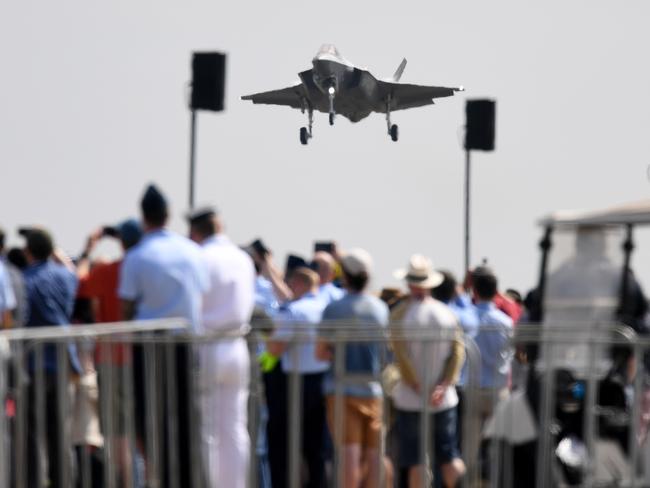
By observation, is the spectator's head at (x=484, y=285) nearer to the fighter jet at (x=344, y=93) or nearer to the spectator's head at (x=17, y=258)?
the spectator's head at (x=17, y=258)

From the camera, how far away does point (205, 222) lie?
10156mm

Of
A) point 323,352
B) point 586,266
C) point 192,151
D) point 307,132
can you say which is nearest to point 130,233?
point 323,352

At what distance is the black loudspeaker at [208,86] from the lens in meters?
17.0

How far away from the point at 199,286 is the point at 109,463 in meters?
1.36

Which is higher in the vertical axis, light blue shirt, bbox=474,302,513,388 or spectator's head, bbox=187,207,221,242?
spectator's head, bbox=187,207,221,242

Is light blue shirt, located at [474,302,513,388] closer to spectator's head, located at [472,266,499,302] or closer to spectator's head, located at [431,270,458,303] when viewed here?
spectator's head, located at [431,270,458,303]

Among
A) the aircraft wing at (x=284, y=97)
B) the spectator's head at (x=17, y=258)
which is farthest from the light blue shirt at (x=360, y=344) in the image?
the aircraft wing at (x=284, y=97)

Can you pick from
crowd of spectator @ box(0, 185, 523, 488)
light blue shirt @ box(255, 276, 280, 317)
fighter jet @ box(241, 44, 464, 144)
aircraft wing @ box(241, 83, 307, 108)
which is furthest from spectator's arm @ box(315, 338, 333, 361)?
aircraft wing @ box(241, 83, 307, 108)

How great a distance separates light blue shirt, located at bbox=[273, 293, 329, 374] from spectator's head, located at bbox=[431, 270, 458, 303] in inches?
31.2

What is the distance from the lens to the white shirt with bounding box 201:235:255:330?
32.8 feet

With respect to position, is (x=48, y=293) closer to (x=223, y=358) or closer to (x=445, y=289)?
(x=223, y=358)

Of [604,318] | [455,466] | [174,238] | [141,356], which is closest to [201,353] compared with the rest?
[141,356]

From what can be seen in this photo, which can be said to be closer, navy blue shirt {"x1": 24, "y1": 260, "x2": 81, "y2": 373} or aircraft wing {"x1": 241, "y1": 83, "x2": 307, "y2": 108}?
navy blue shirt {"x1": 24, "y1": 260, "x2": 81, "y2": 373}

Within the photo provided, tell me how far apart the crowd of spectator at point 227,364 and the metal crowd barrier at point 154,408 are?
19 millimetres
